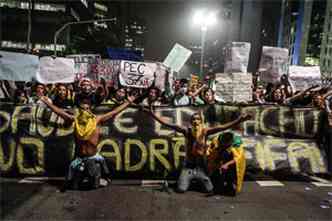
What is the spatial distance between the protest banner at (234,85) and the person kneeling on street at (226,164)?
159 cm

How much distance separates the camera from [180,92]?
26.0 ft

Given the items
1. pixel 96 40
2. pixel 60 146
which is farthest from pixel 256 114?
pixel 96 40

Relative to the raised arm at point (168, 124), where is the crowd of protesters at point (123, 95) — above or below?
above

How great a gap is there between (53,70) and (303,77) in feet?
17.9

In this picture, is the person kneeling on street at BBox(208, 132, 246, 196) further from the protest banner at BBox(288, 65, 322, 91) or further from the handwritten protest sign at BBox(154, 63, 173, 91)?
the handwritten protest sign at BBox(154, 63, 173, 91)

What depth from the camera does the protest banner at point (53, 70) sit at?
680 cm

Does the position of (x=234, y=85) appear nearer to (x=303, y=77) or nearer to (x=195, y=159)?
(x=303, y=77)

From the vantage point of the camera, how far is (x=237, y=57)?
6.60m

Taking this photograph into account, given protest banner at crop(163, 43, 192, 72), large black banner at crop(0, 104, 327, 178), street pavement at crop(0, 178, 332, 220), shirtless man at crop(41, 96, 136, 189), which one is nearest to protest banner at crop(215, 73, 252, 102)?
large black banner at crop(0, 104, 327, 178)

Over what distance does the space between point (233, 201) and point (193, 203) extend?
0.62 m

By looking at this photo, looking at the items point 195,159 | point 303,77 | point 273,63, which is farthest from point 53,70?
point 303,77

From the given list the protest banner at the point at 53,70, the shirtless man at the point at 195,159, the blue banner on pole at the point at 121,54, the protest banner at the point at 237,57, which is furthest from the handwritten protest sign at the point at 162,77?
the shirtless man at the point at 195,159

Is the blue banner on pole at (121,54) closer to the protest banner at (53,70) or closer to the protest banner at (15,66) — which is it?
the protest banner at (53,70)

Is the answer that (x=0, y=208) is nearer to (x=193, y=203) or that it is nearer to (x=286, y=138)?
(x=193, y=203)
